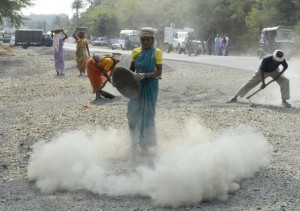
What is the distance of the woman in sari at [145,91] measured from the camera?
5.63 m

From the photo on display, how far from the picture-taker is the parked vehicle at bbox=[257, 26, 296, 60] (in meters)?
27.1

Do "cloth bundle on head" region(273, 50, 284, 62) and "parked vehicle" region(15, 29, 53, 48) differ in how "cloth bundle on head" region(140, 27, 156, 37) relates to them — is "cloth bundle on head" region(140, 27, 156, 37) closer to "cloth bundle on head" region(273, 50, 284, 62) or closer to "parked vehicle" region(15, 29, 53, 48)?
"cloth bundle on head" region(273, 50, 284, 62)

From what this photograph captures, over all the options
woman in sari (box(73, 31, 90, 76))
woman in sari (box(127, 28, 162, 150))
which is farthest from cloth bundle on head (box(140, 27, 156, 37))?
woman in sari (box(73, 31, 90, 76))

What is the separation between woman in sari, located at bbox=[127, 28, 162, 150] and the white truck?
30095mm

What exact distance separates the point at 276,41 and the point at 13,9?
16.9 m

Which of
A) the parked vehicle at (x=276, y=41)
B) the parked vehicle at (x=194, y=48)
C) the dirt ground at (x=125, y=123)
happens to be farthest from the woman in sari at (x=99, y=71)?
the parked vehicle at (x=194, y=48)

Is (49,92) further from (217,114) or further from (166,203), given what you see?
(166,203)

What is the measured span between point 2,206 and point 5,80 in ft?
45.7

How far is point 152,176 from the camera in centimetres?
478

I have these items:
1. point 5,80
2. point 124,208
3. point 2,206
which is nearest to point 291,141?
point 124,208

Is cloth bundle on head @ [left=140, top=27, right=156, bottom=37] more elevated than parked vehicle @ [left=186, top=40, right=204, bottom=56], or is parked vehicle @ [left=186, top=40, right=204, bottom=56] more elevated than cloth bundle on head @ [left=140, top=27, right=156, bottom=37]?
cloth bundle on head @ [left=140, top=27, right=156, bottom=37]

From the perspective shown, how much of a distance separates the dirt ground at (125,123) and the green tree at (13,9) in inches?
582

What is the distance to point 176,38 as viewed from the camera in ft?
124

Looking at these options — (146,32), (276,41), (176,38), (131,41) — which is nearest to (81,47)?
(146,32)
